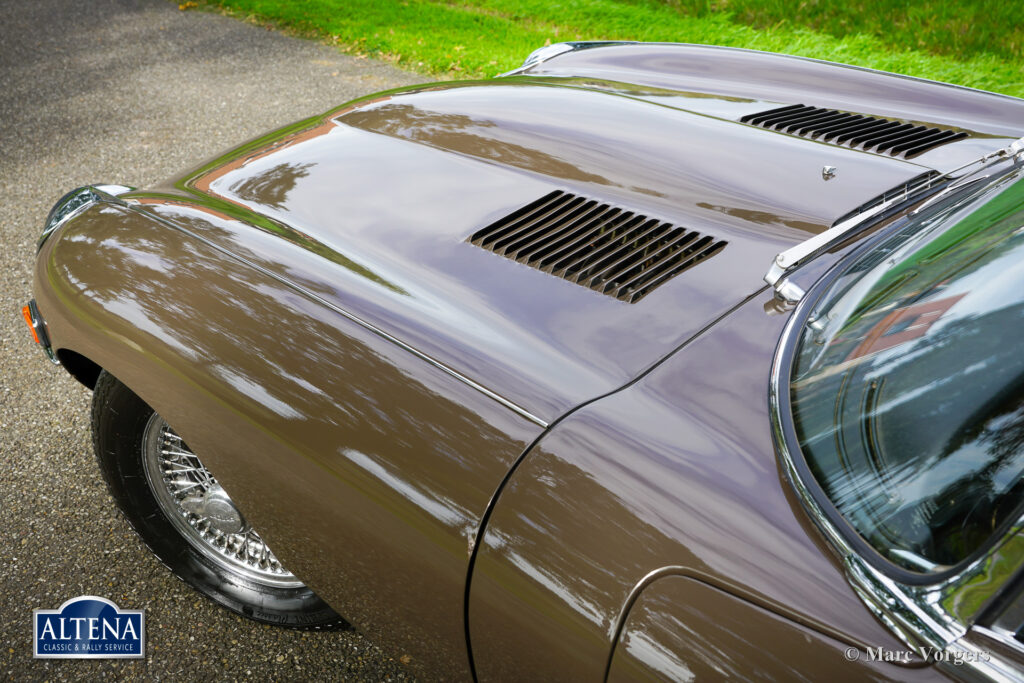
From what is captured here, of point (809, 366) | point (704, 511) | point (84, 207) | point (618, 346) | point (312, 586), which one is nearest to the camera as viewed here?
point (704, 511)

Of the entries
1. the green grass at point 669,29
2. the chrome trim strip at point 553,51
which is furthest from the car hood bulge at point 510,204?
the green grass at point 669,29

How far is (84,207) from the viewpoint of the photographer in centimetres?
220

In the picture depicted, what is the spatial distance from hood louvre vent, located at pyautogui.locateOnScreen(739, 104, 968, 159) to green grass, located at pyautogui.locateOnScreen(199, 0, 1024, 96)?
3.26 meters

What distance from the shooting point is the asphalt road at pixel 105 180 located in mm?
2137

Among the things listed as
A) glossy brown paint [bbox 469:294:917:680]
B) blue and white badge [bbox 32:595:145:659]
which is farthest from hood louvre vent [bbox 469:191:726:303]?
blue and white badge [bbox 32:595:145:659]

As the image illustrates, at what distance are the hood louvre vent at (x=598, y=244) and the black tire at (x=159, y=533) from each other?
3.38 ft

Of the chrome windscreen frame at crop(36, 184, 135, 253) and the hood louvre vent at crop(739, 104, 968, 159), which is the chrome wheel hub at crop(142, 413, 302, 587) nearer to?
the chrome windscreen frame at crop(36, 184, 135, 253)

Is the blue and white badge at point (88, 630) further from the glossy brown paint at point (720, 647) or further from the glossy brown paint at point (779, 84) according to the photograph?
the glossy brown paint at point (779, 84)

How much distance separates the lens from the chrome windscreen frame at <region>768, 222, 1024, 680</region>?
927 mm

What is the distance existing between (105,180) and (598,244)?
3728 millimetres

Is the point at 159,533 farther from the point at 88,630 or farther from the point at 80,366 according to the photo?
the point at 80,366

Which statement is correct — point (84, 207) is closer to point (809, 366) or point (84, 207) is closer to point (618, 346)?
point (618, 346)

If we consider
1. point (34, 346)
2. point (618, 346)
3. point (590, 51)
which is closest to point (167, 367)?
point (618, 346)

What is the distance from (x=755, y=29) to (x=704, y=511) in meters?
6.10
